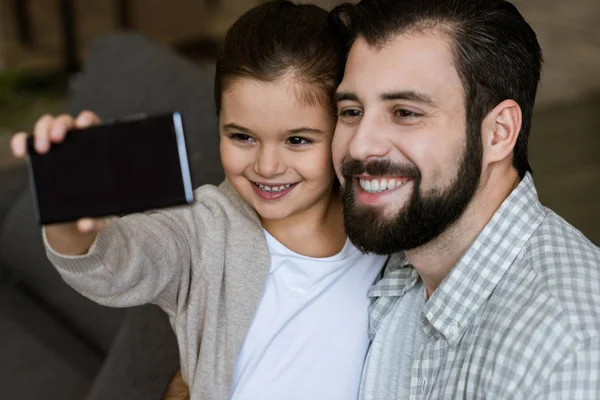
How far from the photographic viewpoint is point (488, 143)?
1.53m

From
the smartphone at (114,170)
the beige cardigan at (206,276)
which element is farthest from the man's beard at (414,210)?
the smartphone at (114,170)


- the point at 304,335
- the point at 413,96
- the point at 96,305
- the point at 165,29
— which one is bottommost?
the point at 165,29

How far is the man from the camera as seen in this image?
1.44m

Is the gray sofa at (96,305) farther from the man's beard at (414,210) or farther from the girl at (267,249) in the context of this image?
the man's beard at (414,210)

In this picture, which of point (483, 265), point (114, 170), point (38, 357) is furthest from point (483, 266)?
point (38, 357)

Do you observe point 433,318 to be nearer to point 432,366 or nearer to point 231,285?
point 432,366

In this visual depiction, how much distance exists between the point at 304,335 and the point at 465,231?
0.36m

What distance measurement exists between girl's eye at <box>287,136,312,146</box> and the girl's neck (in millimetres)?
168

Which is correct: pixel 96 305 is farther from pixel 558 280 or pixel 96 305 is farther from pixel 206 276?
pixel 558 280

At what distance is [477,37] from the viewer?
1520mm

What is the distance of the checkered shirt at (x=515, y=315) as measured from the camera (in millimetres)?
1215

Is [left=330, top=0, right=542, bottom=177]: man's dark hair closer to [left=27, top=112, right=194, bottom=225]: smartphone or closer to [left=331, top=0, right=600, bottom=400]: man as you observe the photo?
[left=331, top=0, right=600, bottom=400]: man

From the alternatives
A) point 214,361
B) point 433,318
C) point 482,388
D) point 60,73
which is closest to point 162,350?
point 214,361

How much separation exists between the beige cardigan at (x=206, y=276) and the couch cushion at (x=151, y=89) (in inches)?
18.1
